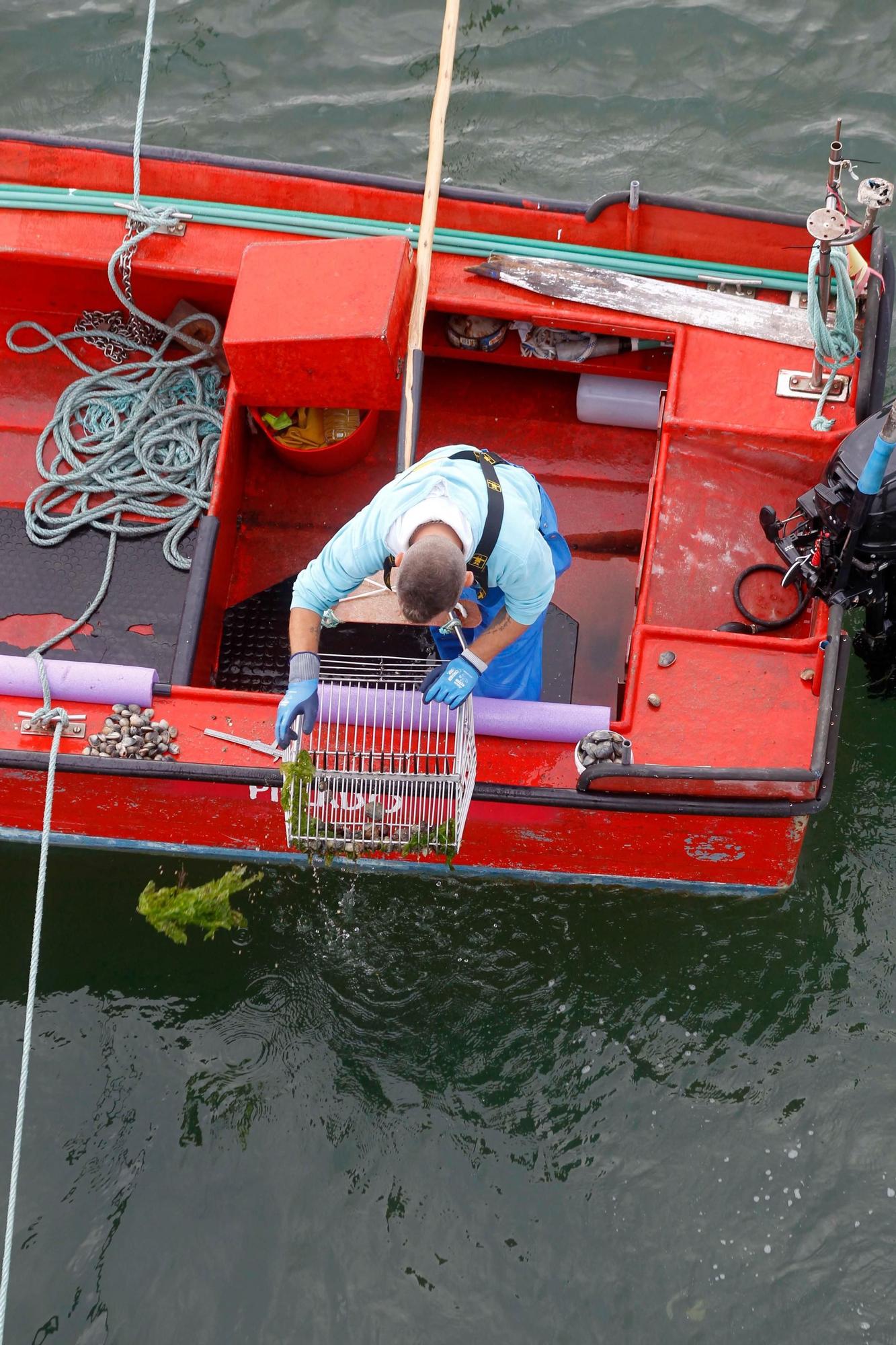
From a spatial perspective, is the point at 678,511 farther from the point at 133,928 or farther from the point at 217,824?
the point at 133,928

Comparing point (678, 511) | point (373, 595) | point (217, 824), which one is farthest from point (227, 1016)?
point (678, 511)

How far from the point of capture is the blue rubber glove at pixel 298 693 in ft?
12.9

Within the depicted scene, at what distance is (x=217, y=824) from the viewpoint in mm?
4773

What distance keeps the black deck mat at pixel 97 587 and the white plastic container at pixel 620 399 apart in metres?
1.97

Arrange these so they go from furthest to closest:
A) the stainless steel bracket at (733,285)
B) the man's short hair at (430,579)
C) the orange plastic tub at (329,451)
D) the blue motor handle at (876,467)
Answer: the orange plastic tub at (329,451)
the stainless steel bracket at (733,285)
the blue motor handle at (876,467)
the man's short hair at (430,579)

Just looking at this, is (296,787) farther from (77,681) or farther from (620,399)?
(620,399)

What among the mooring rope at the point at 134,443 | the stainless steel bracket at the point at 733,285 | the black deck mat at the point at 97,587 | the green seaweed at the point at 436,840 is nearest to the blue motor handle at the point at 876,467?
the stainless steel bracket at the point at 733,285

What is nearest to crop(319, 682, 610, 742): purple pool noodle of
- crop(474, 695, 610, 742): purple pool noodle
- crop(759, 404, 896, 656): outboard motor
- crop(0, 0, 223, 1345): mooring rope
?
crop(474, 695, 610, 742): purple pool noodle

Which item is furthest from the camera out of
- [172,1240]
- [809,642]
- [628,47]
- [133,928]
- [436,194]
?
[628,47]

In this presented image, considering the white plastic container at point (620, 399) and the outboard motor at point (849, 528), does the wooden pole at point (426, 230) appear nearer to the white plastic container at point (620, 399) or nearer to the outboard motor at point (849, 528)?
the white plastic container at point (620, 399)

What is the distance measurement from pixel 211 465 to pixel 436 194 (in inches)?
60.4

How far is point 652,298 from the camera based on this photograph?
504 centimetres

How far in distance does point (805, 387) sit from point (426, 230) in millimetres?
1705

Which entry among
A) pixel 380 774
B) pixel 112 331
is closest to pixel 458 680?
pixel 380 774
